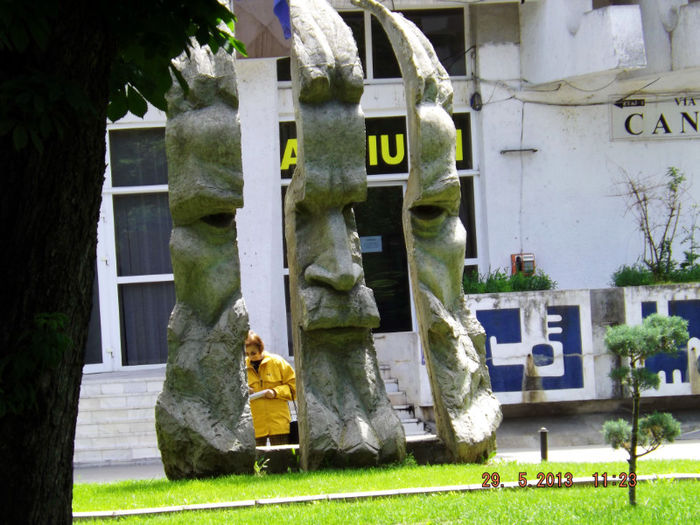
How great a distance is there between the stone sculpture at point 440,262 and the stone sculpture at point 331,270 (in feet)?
1.61

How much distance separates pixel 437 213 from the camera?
9414mm

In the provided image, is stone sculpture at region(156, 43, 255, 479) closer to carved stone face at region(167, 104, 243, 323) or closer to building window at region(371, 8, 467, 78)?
carved stone face at region(167, 104, 243, 323)

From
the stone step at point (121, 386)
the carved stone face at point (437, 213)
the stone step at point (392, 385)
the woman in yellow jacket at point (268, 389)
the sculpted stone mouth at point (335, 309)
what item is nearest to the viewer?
the sculpted stone mouth at point (335, 309)

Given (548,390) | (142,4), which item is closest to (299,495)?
(142,4)

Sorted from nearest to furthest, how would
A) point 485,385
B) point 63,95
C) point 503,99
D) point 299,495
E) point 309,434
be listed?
point 63,95 < point 299,495 < point 309,434 < point 485,385 < point 503,99

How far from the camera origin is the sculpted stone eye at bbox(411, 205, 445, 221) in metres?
9.39

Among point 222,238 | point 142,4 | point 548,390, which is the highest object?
point 142,4

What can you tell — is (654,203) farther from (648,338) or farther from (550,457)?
(648,338)

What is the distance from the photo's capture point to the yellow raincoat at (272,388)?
10.1m

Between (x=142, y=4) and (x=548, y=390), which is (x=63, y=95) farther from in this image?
(x=548, y=390)

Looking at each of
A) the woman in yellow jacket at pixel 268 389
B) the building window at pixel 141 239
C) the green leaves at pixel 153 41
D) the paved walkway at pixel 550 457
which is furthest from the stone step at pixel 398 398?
the green leaves at pixel 153 41

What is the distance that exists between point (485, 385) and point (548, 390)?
3.91 metres

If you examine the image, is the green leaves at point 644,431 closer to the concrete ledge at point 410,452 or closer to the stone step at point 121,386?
the concrete ledge at point 410,452

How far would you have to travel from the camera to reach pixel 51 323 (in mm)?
3996
